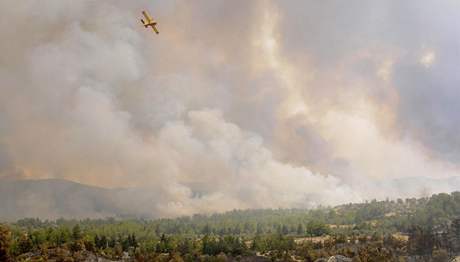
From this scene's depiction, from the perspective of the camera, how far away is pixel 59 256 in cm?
16100

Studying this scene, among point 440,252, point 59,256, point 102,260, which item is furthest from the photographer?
point 440,252

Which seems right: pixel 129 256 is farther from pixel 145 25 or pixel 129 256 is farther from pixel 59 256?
pixel 145 25

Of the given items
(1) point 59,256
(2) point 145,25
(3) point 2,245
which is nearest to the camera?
(2) point 145,25

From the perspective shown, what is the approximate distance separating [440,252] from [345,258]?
43321 millimetres

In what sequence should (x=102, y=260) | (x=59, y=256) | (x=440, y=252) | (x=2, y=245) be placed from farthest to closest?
1. (x=440, y=252)
2. (x=102, y=260)
3. (x=59, y=256)
4. (x=2, y=245)

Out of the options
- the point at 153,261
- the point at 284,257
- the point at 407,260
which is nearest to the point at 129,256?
the point at 153,261

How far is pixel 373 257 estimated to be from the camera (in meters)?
186

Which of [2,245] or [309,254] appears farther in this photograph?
[309,254]

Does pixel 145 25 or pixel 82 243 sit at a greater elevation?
pixel 145 25

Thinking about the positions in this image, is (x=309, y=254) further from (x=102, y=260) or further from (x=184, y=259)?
(x=102, y=260)

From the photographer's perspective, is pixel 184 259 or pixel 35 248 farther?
pixel 184 259

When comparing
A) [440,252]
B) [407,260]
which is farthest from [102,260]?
[440,252]

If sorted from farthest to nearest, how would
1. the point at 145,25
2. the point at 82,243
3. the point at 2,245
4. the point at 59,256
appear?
the point at 82,243 → the point at 59,256 → the point at 2,245 → the point at 145,25

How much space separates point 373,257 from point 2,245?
135 m
